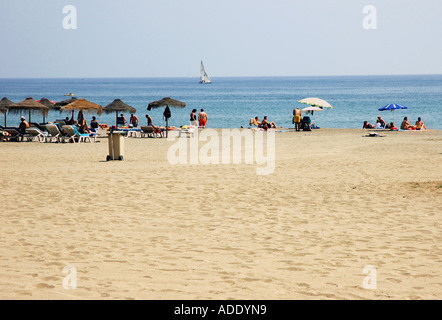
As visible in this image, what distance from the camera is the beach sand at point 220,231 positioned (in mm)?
5355

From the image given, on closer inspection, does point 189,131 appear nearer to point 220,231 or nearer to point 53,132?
point 53,132

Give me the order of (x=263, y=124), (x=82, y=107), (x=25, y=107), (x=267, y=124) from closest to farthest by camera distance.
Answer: (x=82, y=107) < (x=25, y=107) < (x=263, y=124) < (x=267, y=124)

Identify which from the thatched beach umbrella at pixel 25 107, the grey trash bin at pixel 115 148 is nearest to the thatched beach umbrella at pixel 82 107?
the thatched beach umbrella at pixel 25 107

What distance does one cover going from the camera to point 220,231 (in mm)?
7594

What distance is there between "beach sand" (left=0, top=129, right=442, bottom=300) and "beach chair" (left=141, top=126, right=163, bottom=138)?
34.2 feet

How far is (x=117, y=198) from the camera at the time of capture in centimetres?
996

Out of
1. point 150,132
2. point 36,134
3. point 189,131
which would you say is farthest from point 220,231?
point 189,131

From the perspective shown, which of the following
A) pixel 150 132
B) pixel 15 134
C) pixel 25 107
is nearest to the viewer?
pixel 15 134

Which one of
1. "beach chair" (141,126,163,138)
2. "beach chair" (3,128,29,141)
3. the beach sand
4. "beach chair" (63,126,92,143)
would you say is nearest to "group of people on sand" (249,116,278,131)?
"beach chair" (141,126,163,138)

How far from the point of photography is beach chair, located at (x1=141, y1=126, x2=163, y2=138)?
25.0 metres

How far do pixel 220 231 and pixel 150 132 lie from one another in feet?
59.6
